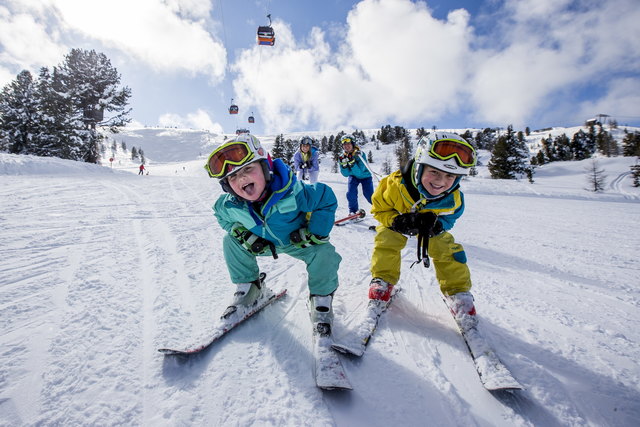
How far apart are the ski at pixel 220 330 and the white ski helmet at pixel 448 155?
183 cm

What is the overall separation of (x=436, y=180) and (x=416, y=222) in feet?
1.38

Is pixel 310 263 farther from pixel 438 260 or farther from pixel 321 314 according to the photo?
pixel 438 260

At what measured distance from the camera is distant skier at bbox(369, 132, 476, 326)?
8.11ft

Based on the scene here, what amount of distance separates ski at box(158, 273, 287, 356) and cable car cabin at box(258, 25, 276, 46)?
18.8 metres

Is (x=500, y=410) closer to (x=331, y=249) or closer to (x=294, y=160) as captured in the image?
(x=331, y=249)

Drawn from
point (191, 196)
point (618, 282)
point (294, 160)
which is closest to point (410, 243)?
point (618, 282)

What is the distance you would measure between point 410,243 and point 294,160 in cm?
555

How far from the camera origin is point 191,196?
8.79 meters

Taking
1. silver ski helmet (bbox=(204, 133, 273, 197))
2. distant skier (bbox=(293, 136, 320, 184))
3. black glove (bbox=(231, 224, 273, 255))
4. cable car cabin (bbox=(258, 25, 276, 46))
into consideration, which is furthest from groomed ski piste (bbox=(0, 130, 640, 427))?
cable car cabin (bbox=(258, 25, 276, 46))

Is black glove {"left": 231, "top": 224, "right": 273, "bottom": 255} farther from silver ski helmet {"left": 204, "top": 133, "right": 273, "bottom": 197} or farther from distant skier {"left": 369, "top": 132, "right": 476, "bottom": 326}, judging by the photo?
distant skier {"left": 369, "top": 132, "right": 476, "bottom": 326}

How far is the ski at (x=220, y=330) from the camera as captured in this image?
1849mm

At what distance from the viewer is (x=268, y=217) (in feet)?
7.89

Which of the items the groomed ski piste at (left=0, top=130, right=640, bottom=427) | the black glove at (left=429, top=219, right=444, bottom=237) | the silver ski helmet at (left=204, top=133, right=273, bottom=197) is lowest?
the groomed ski piste at (left=0, top=130, right=640, bottom=427)

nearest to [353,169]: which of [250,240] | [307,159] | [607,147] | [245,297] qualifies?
[307,159]
